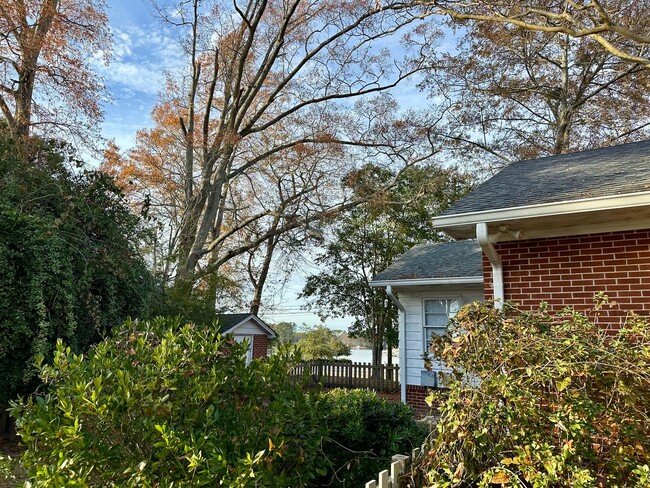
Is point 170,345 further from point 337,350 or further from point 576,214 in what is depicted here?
point 337,350

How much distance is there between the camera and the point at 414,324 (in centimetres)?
1080

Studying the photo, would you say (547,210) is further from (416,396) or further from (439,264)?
(416,396)

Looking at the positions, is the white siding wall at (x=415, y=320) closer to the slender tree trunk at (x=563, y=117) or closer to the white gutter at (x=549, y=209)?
the white gutter at (x=549, y=209)

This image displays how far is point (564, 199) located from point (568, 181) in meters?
1.11

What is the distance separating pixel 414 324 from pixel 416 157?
10612mm

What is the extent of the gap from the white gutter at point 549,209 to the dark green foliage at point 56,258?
218 inches

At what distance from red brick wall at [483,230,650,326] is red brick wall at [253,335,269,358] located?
16.1m

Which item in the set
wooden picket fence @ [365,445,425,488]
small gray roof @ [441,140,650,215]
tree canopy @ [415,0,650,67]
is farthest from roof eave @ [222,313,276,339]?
wooden picket fence @ [365,445,425,488]

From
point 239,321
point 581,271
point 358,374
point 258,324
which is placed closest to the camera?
point 581,271

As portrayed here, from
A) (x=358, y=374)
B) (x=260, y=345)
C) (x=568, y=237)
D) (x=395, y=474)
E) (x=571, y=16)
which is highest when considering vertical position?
(x=571, y=16)

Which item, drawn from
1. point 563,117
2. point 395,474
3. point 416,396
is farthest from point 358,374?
point 563,117

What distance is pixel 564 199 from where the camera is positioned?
4574 mm

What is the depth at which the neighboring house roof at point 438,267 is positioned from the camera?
992 cm

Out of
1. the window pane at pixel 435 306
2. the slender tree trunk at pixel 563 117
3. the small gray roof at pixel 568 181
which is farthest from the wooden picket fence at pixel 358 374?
the slender tree trunk at pixel 563 117
